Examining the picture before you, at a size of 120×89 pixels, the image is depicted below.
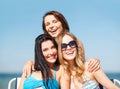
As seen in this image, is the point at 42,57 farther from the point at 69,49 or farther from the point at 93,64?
the point at 93,64

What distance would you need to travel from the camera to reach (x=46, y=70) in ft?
15.4

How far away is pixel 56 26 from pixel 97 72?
788mm

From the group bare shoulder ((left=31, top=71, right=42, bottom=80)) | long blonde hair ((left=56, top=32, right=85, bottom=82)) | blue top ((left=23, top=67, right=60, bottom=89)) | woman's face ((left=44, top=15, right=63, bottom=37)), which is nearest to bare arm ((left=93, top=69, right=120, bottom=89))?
long blonde hair ((left=56, top=32, right=85, bottom=82))

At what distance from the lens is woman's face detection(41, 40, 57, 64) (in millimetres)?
4652

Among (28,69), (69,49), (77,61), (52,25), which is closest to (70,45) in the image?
(69,49)

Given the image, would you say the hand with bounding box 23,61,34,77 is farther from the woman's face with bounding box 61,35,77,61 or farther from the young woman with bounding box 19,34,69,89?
the woman's face with bounding box 61,35,77,61

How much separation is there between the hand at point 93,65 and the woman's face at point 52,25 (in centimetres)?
59

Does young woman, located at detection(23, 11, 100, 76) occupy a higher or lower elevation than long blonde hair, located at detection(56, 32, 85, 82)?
higher

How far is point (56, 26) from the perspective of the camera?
201 inches

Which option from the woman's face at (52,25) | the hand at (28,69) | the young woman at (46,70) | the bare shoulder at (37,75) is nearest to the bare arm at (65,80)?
the young woman at (46,70)

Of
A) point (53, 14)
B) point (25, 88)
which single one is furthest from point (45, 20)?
point (25, 88)

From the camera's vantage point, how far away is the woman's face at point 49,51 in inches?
183

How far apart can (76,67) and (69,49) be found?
223 millimetres

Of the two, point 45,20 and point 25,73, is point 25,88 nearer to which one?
point 25,73
